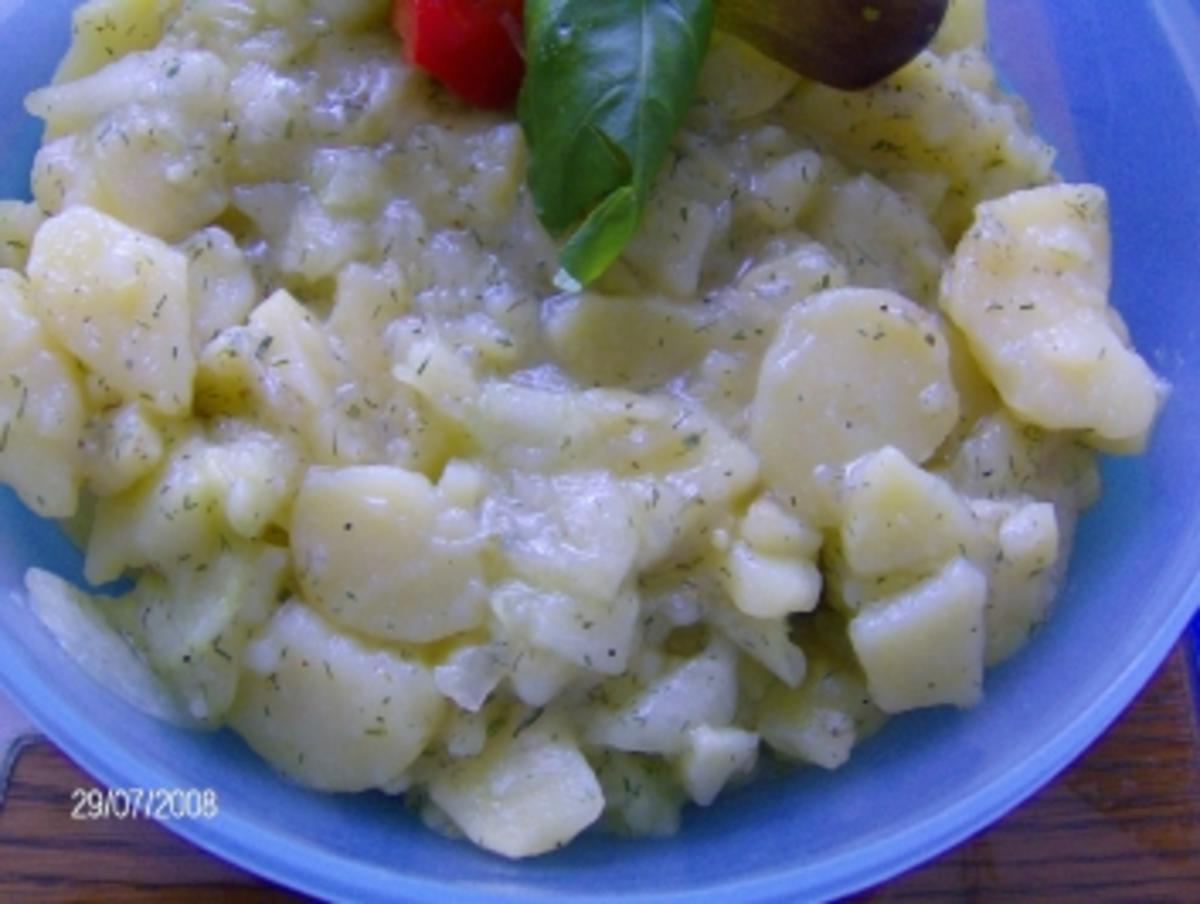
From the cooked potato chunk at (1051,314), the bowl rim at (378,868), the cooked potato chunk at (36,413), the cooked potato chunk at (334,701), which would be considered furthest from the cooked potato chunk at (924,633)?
the cooked potato chunk at (36,413)

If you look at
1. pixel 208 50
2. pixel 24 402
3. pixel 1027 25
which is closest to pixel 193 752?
pixel 24 402

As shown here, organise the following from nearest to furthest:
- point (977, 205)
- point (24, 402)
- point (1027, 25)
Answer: point (24, 402)
point (977, 205)
point (1027, 25)

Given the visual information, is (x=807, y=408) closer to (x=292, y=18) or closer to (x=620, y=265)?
(x=620, y=265)

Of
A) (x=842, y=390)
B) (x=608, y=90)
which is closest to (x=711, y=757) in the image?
(x=842, y=390)

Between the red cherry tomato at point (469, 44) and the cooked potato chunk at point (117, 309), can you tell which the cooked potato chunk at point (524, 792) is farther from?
the red cherry tomato at point (469, 44)

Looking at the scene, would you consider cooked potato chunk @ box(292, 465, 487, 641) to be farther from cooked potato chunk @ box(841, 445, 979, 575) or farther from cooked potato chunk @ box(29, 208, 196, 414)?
cooked potato chunk @ box(841, 445, 979, 575)

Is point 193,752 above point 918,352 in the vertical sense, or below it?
below
